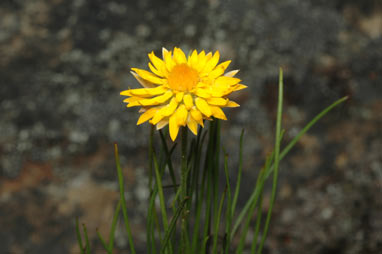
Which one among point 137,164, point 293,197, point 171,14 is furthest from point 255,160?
point 171,14

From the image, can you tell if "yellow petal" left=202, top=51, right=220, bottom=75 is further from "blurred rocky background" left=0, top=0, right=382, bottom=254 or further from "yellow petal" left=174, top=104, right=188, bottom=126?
"blurred rocky background" left=0, top=0, right=382, bottom=254

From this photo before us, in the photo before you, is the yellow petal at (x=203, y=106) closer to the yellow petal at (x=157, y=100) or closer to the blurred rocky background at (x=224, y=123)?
the yellow petal at (x=157, y=100)

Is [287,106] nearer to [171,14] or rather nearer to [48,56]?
[171,14]

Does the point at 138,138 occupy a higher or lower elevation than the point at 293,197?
higher

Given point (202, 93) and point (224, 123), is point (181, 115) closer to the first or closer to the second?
point (202, 93)

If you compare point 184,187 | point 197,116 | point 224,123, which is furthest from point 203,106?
point 224,123

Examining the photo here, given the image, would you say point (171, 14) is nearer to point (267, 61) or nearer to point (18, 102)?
point (267, 61)

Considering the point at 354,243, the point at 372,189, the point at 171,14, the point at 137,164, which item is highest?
the point at 171,14
